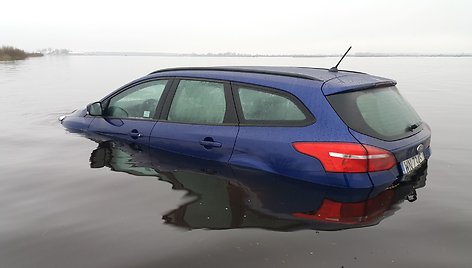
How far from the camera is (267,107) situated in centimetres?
380

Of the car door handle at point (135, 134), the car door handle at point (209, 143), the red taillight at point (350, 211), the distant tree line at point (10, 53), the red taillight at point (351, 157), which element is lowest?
the distant tree line at point (10, 53)

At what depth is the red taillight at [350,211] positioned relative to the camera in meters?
3.23

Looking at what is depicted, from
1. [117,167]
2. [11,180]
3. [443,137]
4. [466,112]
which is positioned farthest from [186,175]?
[466,112]

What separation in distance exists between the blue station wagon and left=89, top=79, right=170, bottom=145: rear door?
1.1 inches

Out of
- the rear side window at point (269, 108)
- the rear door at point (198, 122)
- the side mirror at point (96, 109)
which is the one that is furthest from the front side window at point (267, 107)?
the side mirror at point (96, 109)

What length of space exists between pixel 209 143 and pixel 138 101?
157cm

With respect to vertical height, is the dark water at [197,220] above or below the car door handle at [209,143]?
below

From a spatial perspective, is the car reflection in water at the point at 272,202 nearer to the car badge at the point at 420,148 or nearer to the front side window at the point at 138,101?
the car badge at the point at 420,148

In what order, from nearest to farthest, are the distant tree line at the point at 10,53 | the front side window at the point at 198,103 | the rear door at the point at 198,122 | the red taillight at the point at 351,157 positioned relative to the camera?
the red taillight at the point at 351,157
the rear door at the point at 198,122
the front side window at the point at 198,103
the distant tree line at the point at 10,53

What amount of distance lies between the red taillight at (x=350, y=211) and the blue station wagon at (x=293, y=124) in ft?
0.57

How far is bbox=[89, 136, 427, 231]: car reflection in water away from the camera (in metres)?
3.22

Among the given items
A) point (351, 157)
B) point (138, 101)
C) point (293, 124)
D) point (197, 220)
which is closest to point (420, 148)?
point (351, 157)

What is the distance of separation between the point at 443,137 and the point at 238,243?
6215 millimetres

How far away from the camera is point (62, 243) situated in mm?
3023
